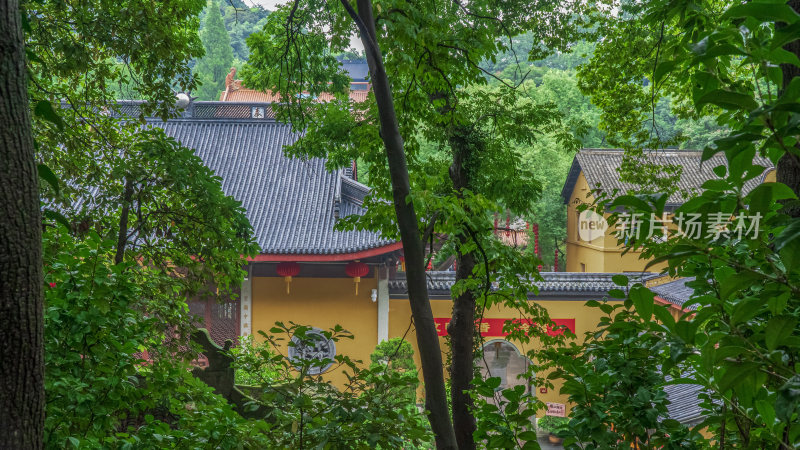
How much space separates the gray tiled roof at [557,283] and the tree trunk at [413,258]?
7170 millimetres

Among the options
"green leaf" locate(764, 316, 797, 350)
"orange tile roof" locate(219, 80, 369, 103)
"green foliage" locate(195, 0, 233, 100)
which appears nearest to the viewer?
"green leaf" locate(764, 316, 797, 350)

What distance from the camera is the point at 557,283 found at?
987 centimetres

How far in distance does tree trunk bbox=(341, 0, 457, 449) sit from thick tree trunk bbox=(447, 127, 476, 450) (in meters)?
2.43

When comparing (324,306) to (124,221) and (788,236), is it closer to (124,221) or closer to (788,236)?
(124,221)

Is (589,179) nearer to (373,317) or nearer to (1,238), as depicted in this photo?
(373,317)

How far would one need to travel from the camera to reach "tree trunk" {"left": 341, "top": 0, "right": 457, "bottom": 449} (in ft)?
6.18

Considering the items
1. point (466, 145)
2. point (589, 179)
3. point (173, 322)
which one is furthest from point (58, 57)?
point (589, 179)

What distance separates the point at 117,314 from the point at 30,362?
763 millimetres

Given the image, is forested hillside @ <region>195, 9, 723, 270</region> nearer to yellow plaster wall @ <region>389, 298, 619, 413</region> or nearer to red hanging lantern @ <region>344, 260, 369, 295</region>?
yellow plaster wall @ <region>389, 298, 619, 413</region>

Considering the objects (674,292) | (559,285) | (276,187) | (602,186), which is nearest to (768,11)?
(276,187)

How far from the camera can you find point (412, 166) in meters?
3.39

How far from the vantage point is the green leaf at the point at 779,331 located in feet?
2.02

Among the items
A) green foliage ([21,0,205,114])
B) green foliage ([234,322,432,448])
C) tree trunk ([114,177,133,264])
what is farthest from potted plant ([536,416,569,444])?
green foliage ([234,322,432,448])

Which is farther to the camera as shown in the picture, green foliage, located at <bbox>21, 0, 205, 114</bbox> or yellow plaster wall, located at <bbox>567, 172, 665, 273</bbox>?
yellow plaster wall, located at <bbox>567, 172, 665, 273</bbox>
